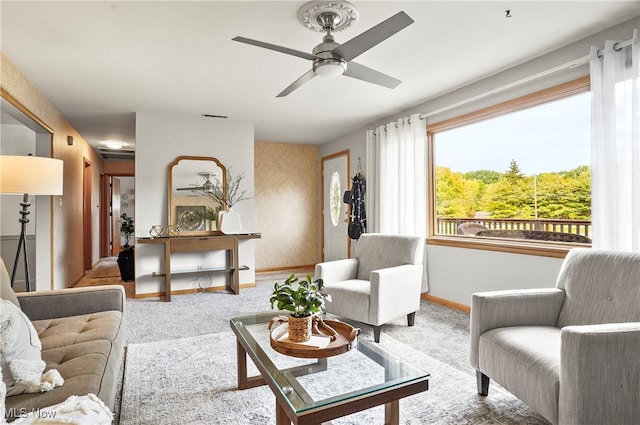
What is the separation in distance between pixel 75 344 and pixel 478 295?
6.76 ft

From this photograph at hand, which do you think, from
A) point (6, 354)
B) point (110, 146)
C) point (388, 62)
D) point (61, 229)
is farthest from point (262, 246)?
point (6, 354)

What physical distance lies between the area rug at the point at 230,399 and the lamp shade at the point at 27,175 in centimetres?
143

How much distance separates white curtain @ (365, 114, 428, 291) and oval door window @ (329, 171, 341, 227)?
129cm

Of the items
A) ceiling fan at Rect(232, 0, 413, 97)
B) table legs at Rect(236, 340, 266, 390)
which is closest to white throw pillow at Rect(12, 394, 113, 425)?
table legs at Rect(236, 340, 266, 390)

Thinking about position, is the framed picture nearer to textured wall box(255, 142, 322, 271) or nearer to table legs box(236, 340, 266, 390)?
textured wall box(255, 142, 322, 271)

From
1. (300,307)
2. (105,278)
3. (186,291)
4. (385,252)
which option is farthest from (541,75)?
(105,278)

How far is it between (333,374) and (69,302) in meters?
1.73

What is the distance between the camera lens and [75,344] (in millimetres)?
1721

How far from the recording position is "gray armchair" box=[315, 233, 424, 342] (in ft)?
9.61

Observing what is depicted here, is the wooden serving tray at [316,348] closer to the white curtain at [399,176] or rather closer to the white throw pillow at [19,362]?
the white throw pillow at [19,362]

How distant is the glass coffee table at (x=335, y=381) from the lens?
1.32 meters

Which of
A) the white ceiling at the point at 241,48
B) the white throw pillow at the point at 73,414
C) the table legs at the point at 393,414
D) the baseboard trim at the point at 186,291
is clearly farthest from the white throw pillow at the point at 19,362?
the baseboard trim at the point at 186,291

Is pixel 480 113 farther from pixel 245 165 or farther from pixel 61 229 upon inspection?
pixel 61 229

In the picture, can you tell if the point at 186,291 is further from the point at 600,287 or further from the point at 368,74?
the point at 600,287
